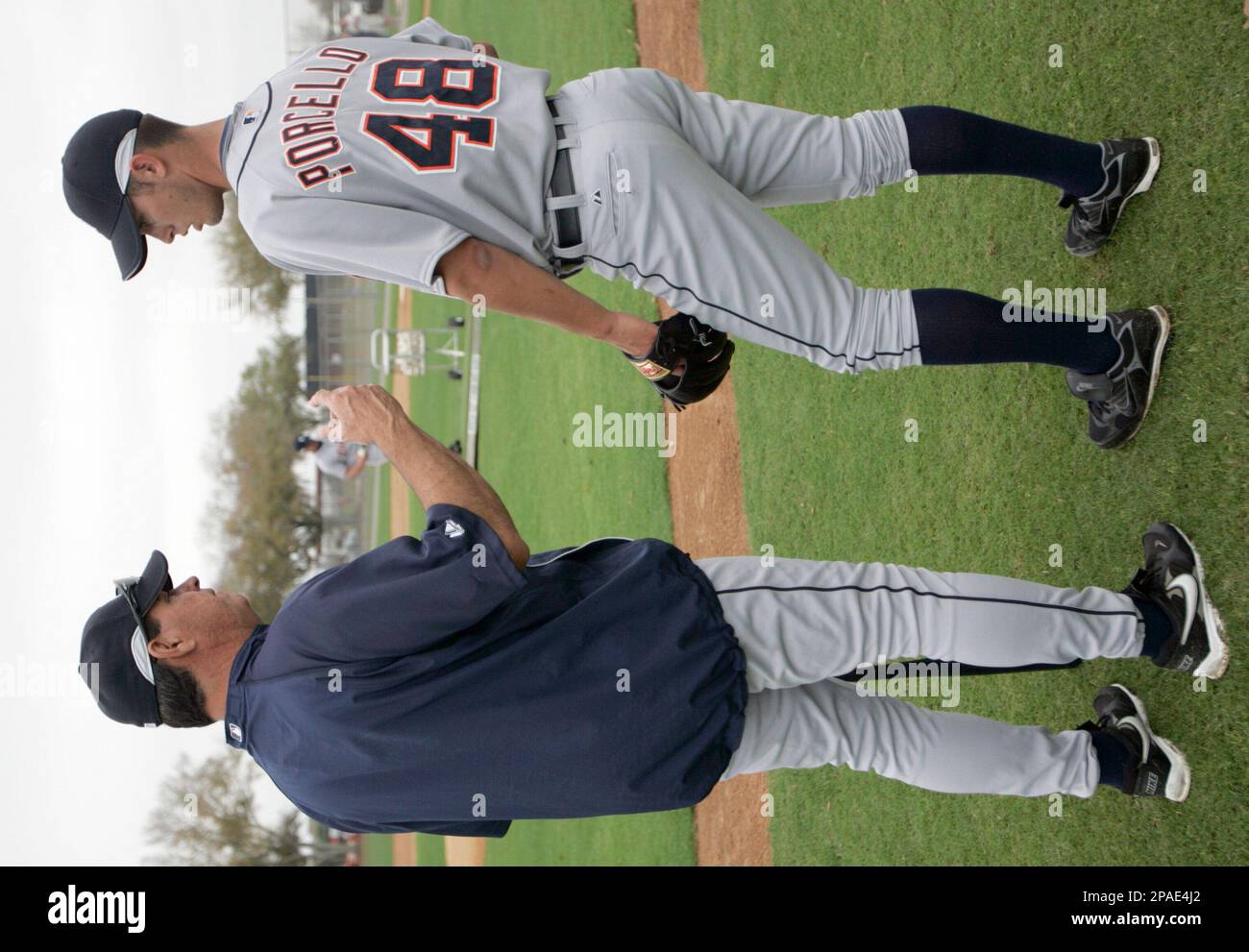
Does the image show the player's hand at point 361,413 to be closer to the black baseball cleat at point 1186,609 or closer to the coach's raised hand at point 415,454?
the coach's raised hand at point 415,454

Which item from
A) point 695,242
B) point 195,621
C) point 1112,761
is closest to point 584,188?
point 695,242

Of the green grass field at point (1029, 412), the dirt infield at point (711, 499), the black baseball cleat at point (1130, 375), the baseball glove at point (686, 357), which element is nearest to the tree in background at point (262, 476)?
the dirt infield at point (711, 499)

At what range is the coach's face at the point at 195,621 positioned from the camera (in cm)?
209

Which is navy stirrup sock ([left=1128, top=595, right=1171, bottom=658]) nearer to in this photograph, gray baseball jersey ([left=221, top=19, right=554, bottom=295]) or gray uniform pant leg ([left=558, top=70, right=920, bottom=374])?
gray uniform pant leg ([left=558, top=70, right=920, bottom=374])

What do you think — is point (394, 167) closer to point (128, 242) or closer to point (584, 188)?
point (584, 188)

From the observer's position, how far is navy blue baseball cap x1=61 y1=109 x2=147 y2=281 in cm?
226

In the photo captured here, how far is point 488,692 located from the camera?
1.92 meters

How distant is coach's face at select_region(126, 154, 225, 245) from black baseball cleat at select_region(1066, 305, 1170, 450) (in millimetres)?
2185

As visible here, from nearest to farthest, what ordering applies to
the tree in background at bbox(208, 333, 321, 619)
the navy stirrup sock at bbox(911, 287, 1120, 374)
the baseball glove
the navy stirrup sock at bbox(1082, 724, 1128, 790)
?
the navy stirrup sock at bbox(911, 287, 1120, 374)
the baseball glove
the navy stirrup sock at bbox(1082, 724, 1128, 790)
the tree in background at bbox(208, 333, 321, 619)

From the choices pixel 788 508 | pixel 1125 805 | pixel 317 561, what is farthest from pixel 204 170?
pixel 317 561

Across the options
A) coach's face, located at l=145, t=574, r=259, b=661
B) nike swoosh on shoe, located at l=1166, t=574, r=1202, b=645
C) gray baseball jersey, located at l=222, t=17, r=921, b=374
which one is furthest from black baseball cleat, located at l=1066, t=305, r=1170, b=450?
coach's face, located at l=145, t=574, r=259, b=661

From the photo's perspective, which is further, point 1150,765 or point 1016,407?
point 1016,407

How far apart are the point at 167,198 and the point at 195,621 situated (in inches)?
41.0

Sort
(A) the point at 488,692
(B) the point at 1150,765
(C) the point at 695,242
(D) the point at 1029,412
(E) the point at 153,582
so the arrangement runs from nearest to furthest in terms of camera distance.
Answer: (A) the point at 488,692
(C) the point at 695,242
(E) the point at 153,582
(B) the point at 1150,765
(D) the point at 1029,412
